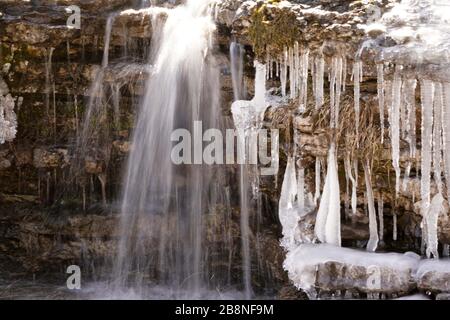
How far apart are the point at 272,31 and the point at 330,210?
2120mm

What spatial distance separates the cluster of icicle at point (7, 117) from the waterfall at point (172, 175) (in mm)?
1888

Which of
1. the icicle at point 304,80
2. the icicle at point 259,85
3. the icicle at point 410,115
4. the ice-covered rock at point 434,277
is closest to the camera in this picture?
the ice-covered rock at point 434,277

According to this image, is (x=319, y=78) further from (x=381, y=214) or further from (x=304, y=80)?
(x=381, y=214)

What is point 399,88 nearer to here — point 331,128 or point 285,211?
point 331,128

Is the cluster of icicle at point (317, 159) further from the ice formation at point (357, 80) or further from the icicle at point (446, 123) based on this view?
the icicle at point (446, 123)

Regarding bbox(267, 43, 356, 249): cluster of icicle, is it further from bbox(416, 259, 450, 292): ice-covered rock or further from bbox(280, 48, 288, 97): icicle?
bbox(416, 259, 450, 292): ice-covered rock

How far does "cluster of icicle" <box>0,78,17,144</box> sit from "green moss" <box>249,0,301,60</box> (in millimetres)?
3875

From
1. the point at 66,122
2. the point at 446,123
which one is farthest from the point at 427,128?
the point at 66,122

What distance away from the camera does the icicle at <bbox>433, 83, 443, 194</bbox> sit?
17.6 feet

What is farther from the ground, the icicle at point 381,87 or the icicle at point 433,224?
the icicle at point 381,87

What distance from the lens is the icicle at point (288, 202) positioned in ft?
21.2

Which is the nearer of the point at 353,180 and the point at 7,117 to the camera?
the point at 353,180

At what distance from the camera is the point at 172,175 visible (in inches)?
308

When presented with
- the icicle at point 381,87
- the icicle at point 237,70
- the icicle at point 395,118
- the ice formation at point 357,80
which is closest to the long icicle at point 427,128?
the icicle at point 395,118
